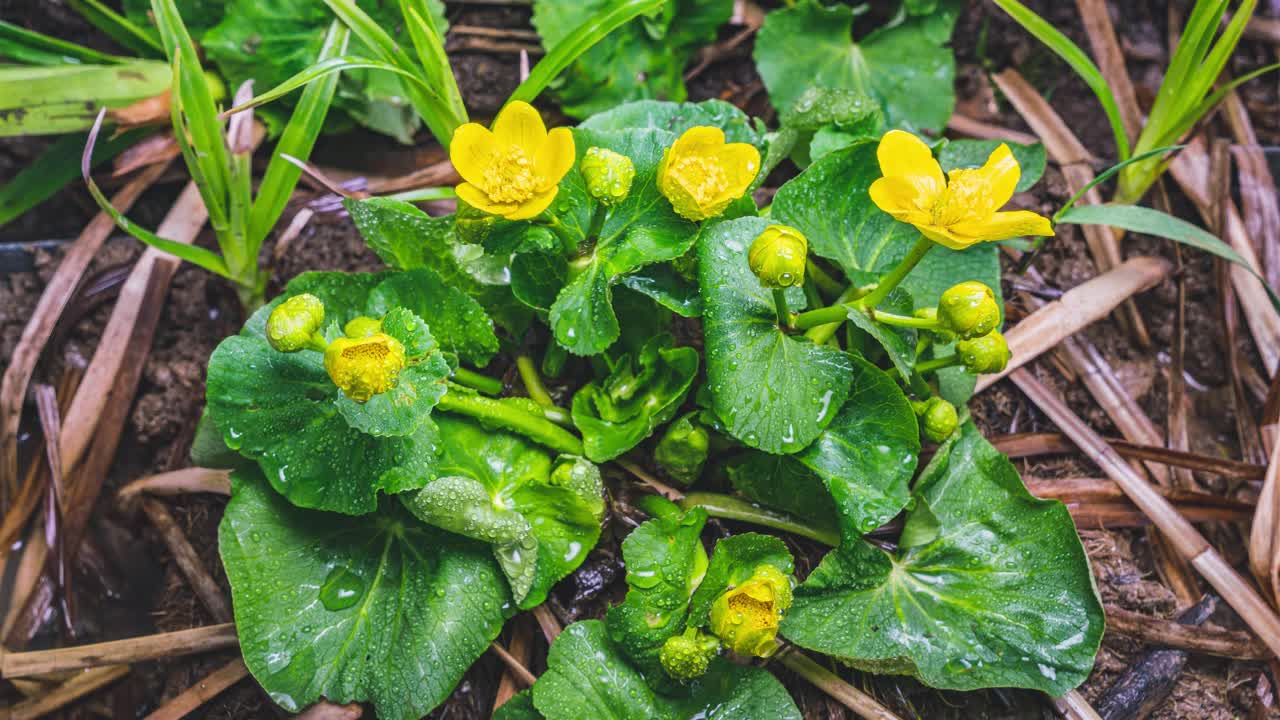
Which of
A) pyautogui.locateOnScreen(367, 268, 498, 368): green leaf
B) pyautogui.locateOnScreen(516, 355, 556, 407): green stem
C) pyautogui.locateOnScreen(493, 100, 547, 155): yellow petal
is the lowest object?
pyautogui.locateOnScreen(516, 355, 556, 407): green stem

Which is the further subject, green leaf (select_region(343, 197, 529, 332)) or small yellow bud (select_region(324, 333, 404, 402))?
green leaf (select_region(343, 197, 529, 332))

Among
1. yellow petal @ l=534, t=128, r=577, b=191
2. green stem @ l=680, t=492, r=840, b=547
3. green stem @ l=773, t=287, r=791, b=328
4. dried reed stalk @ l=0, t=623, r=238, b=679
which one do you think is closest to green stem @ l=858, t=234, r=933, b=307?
Result: green stem @ l=773, t=287, r=791, b=328

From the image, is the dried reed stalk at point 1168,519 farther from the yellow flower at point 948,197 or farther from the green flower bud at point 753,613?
the green flower bud at point 753,613

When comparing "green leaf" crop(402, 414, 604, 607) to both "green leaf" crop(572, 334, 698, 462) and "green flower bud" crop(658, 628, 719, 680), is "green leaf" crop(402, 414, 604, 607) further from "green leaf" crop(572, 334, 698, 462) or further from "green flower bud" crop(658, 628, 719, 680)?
"green flower bud" crop(658, 628, 719, 680)

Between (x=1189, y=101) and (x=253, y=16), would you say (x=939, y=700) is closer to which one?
(x=1189, y=101)

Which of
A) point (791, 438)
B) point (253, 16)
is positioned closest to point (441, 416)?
point (791, 438)

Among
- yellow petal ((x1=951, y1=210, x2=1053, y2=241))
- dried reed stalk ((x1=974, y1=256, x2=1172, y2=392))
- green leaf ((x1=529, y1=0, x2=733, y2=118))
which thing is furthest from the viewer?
green leaf ((x1=529, y1=0, x2=733, y2=118))
